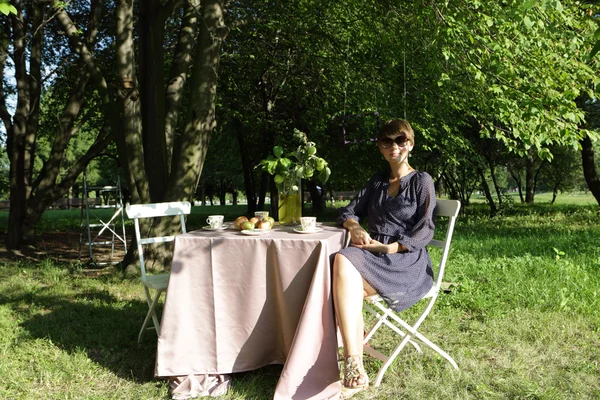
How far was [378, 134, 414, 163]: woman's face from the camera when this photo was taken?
3.71 metres

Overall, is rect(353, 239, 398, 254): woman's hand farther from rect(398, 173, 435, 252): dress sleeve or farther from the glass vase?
the glass vase

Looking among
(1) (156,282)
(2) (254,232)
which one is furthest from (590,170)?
(1) (156,282)

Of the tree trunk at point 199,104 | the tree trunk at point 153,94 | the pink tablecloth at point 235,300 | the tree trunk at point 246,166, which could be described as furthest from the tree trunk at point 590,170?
the pink tablecloth at point 235,300

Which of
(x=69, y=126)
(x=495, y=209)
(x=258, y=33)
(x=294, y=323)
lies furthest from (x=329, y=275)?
(x=495, y=209)

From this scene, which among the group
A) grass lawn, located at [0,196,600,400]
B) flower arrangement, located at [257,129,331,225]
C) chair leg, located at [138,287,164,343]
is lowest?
grass lawn, located at [0,196,600,400]

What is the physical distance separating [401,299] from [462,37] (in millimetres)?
4004

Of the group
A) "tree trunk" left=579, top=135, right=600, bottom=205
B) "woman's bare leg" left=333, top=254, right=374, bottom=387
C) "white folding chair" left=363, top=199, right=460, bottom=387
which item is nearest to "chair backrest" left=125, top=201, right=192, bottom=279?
"woman's bare leg" left=333, top=254, right=374, bottom=387

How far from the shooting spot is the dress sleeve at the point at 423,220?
3.49 meters

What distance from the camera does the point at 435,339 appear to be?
13.9ft

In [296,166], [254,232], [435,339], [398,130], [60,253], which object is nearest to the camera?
[254,232]

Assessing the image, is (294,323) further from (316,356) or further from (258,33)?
(258,33)

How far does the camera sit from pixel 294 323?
10.9 ft

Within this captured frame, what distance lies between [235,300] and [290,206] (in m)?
0.97

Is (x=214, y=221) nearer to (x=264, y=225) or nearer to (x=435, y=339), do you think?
(x=264, y=225)
